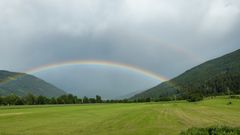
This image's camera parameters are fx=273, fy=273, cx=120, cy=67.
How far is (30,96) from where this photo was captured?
17788cm

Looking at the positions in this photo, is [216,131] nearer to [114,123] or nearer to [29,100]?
[114,123]

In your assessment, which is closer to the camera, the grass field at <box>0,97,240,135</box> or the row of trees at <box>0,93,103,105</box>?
the grass field at <box>0,97,240,135</box>

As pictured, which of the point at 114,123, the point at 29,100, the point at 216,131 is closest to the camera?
the point at 216,131

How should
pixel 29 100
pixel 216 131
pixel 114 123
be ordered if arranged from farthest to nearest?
pixel 29 100 < pixel 114 123 < pixel 216 131

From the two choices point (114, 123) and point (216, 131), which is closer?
point (216, 131)

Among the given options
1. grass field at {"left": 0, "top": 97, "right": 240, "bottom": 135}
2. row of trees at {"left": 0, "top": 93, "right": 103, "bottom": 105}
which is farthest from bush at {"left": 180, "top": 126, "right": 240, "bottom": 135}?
row of trees at {"left": 0, "top": 93, "right": 103, "bottom": 105}

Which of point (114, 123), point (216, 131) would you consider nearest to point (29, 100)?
point (114, 123)

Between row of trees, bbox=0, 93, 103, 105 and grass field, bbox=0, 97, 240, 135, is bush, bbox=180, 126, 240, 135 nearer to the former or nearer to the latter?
grass field, bbox=0, 97, 240, 135

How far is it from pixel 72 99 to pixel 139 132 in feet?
558

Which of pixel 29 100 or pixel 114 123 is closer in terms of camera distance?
pixel 114 123

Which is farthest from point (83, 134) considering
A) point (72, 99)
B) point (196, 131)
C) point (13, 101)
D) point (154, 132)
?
point (72, 99)

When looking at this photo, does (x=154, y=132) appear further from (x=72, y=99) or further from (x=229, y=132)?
(x=72, y=99)

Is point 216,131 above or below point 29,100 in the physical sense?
below

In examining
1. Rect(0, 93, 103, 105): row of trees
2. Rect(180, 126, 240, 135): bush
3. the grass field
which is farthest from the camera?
Rect(0, 93, 103, 105): row of trees
